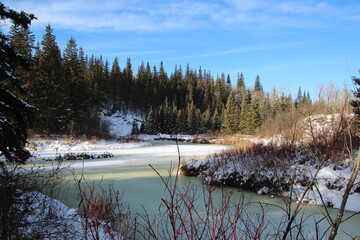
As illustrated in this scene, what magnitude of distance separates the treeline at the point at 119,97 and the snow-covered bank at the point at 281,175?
22.9 ft

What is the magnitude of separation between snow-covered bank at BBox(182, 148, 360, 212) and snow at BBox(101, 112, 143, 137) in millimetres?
41551

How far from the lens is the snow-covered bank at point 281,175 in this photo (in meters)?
7.27

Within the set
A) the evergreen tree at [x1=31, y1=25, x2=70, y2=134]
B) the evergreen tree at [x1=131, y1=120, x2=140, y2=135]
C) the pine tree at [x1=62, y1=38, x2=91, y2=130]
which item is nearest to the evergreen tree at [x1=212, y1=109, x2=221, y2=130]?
the evergreen tree at [x1=131, y1=120, x2=140, y2=135]

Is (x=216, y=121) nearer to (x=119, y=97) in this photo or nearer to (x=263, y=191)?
(x=119, y=97)

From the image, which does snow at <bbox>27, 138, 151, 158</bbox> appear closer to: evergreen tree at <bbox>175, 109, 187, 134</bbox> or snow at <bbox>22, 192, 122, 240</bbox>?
snow at <bbox>22, 192, 122, 240</bbox>

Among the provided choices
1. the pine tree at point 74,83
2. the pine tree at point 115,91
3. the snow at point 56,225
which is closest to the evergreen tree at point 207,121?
the pine tree at point 115,91

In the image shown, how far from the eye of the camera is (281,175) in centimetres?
873

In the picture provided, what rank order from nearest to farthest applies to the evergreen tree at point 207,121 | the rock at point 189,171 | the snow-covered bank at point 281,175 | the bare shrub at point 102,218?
the bare shrub at point 102,218 → the snow-covered bank at point 281,175 → the rock at point 189,171 → the evergreen tree at point 207,121

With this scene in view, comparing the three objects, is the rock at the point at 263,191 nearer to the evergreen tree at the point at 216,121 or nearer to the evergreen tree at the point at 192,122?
the evergreen tree at the point at 192,122

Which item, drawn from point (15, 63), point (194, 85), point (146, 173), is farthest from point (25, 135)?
point (194, 85)

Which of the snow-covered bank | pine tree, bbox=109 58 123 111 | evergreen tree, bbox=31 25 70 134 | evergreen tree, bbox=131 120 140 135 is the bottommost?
the snow-covered bank

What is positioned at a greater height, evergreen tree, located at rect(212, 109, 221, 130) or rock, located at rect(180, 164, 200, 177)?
evergreen tree, located at rect(212, 109, 221, 130)

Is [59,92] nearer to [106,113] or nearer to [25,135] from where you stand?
[25,135]

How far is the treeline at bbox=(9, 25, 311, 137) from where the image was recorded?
87.6 feet
